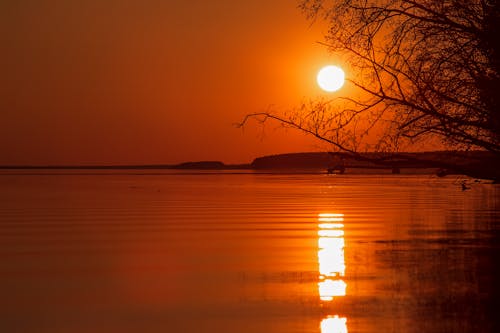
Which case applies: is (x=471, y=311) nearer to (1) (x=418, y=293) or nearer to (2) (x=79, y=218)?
(1) (x=418, y=293)

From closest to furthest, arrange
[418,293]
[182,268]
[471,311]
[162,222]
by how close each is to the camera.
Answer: [471,311] → [418,293] → [182,268] → [162,222]

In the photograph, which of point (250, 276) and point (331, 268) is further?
point (331, 268)

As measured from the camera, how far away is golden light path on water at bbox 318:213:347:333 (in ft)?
30.9

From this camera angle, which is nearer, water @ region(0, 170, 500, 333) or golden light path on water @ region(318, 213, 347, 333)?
golden light path on water @ region(318, 213, 347, 333)

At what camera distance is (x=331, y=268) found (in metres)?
13.9

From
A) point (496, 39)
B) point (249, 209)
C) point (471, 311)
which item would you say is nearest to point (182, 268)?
point (471, 311)

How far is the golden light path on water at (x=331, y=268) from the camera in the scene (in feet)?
30.9

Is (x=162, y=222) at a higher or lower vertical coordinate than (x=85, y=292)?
higher

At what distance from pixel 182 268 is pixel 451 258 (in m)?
4.45

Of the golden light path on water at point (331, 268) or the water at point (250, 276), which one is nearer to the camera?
the golden light path on water at point (331, 268)

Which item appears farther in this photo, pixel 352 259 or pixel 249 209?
pixel 249 209

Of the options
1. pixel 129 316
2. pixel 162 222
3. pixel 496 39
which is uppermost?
pixel 496 39

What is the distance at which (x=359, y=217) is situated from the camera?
87.2 ft

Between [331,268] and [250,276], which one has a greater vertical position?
[331,268]
